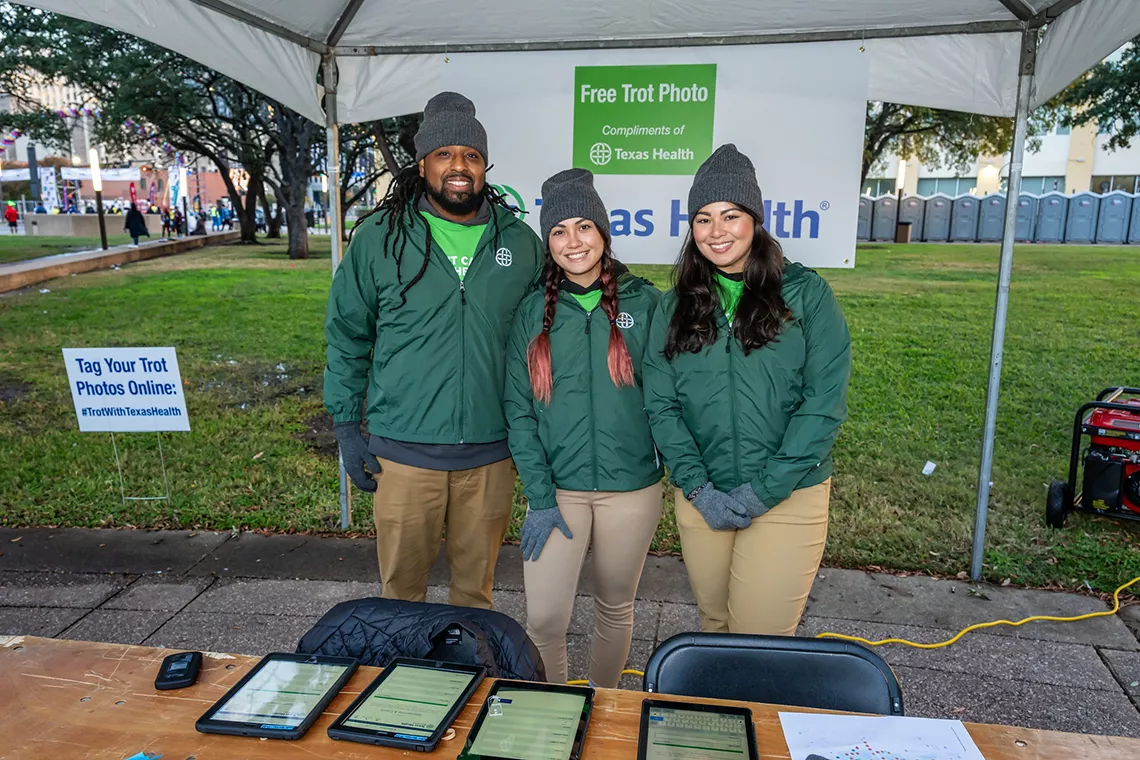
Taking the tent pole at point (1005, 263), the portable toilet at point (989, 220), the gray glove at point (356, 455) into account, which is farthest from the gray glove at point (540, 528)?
the portable toilet at point (989, 220)

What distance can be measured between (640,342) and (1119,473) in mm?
3647

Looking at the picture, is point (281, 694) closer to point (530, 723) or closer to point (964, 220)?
point (530, 723)

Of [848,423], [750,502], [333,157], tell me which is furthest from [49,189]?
[750,502]

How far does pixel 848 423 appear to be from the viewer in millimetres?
7109

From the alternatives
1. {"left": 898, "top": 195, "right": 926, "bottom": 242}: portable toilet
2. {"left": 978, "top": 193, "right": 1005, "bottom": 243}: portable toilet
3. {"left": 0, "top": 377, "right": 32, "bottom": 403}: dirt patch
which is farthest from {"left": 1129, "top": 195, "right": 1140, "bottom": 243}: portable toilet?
{"left": 0, "top": 377, "right": 32, "bottom": 403}: dirt patch

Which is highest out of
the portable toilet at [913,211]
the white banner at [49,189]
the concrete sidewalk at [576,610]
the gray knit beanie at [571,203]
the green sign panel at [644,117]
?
the white banner at [49,189]

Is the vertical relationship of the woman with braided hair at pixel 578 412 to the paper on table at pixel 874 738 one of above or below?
above

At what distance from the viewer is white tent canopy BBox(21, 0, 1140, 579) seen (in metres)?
3.31

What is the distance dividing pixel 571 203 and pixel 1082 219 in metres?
34.0

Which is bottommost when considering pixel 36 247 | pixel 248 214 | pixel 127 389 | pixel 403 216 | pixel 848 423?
pixel 848 423

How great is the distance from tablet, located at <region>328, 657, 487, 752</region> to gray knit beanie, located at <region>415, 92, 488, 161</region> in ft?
5.80

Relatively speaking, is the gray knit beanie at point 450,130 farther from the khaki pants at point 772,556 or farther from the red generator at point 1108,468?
the red generator at point 1108,468

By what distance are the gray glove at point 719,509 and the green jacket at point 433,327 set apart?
0.80 meters

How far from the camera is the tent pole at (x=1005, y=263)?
11.4 feet
